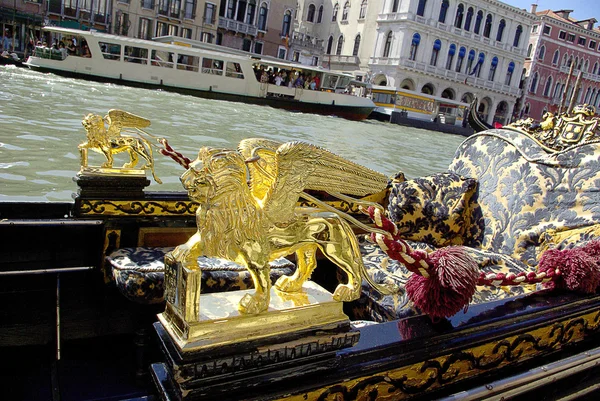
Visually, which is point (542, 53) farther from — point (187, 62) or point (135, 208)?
point (135, 208)

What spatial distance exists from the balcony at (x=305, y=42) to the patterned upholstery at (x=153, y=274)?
29.3m

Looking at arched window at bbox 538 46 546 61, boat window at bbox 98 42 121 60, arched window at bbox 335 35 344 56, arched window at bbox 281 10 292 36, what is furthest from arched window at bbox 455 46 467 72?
boat window at bbox 98 42 121 60

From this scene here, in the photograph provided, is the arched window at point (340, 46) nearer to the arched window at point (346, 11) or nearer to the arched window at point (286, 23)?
the arched window at point (346, 11)

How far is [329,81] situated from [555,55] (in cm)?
2327

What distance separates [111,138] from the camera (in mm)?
2041

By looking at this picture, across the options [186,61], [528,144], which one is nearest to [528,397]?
[528,144]

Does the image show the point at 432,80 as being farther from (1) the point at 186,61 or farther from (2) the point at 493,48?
(1) the point at 186,61

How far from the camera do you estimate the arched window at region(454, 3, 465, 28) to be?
94.2 feet

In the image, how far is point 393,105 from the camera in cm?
2353

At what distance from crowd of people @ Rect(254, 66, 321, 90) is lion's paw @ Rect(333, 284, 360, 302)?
1655 cm

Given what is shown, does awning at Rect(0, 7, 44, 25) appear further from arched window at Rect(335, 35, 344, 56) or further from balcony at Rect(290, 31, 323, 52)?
arched window at Rect(335, 35, 344, 56)

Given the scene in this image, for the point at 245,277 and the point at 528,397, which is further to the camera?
the point at 245,277

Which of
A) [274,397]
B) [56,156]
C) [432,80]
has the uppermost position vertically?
[432,80]

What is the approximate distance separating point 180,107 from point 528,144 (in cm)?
1039
